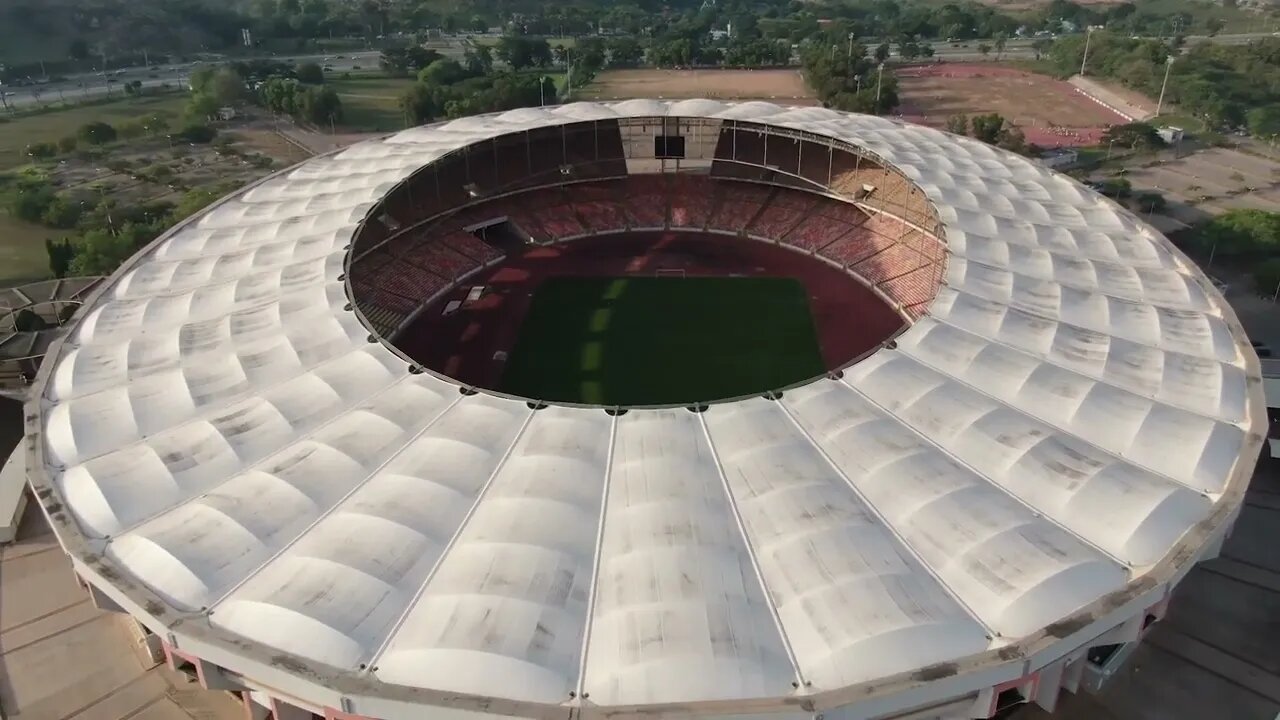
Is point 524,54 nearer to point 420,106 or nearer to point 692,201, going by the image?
point 420,106

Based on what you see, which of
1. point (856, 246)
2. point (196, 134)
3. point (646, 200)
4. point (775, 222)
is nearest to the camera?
point (856, 246)

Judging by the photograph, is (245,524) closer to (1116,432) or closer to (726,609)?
(726,609)

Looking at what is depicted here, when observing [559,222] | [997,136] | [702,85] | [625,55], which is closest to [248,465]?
[559,222]

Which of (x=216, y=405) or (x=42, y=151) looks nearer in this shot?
(x=216, y=405)

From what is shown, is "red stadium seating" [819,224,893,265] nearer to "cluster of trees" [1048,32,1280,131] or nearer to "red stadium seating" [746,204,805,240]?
"red stadium seating" [746,204,805,240]

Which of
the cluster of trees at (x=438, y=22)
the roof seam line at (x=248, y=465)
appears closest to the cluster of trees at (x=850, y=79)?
the cluster of trees at (x=438, y=22)

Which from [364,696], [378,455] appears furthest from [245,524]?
[364,696]

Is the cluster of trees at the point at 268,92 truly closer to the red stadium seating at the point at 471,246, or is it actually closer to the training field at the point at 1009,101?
the red stadium seating at the point at 471,246
